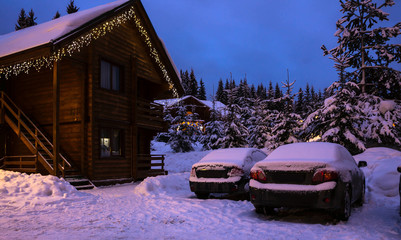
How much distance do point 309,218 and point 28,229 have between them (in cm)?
536

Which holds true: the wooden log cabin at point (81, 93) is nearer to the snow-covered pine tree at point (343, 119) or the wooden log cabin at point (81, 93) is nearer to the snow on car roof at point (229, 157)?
the snow on car roof at point (229, 157)

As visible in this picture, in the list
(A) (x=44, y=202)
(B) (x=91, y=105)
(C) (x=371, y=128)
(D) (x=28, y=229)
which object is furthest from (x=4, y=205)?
(C) (x=371, y=128)

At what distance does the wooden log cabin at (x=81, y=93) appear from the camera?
41.1 feet

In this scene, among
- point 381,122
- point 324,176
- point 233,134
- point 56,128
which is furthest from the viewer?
point 233,134

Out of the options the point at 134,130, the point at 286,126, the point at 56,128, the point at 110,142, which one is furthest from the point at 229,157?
the point at 286,126

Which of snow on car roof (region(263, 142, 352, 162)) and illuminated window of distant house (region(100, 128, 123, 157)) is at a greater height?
illuminated window of distant house (region(100, 128, 123, 157))

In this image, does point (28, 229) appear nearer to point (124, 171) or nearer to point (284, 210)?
point (284, 210)

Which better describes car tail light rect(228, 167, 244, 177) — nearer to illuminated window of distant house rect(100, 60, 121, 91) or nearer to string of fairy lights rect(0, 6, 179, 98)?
string of fairy lights rect(0, 6, 179, 98)

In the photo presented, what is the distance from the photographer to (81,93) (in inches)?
561

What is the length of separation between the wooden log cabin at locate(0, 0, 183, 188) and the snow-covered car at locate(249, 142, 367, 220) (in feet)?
26.1

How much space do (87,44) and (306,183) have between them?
10939 mm

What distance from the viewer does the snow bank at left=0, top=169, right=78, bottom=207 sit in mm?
8703

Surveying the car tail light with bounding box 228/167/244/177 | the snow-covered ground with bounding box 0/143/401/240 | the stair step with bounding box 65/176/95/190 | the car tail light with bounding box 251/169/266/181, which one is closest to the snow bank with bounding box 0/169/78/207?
the snow-covered ground with bounding box 0/143/401/240

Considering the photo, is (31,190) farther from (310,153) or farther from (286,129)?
(286,129)
